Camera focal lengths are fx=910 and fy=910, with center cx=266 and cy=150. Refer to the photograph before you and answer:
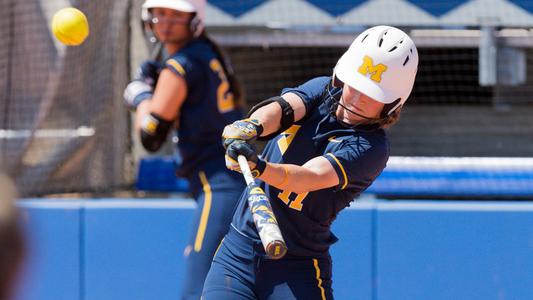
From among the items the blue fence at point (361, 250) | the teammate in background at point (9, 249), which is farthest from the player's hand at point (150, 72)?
the teammate in background at point (9, 249)

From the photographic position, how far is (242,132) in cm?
296

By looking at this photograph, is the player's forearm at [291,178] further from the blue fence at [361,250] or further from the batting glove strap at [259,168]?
the blue fence at [361,250]

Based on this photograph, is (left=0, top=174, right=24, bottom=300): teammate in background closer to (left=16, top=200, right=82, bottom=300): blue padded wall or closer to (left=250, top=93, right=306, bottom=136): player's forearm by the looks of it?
(left=250, top=93, right=306, bottom=136): player's forearm

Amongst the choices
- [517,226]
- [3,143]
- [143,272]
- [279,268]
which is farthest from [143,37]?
[279,268]

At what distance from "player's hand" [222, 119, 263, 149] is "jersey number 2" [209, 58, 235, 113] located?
4.09ft

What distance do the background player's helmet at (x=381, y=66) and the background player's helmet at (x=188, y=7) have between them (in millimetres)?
1285

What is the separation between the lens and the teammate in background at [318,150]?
3.13m

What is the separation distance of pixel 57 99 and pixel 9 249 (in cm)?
482

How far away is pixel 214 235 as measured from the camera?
402 cm

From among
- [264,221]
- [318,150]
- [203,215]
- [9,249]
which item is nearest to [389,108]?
[318,150]

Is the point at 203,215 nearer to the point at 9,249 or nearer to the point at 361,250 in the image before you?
the point at 361,250

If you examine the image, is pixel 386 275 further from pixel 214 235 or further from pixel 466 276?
pixel 214 235

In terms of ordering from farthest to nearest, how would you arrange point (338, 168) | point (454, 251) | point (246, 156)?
1. point (454, 251)
2. point (338, 168)
3. point (246, 156)

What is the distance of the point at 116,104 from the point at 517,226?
2.66 meters
